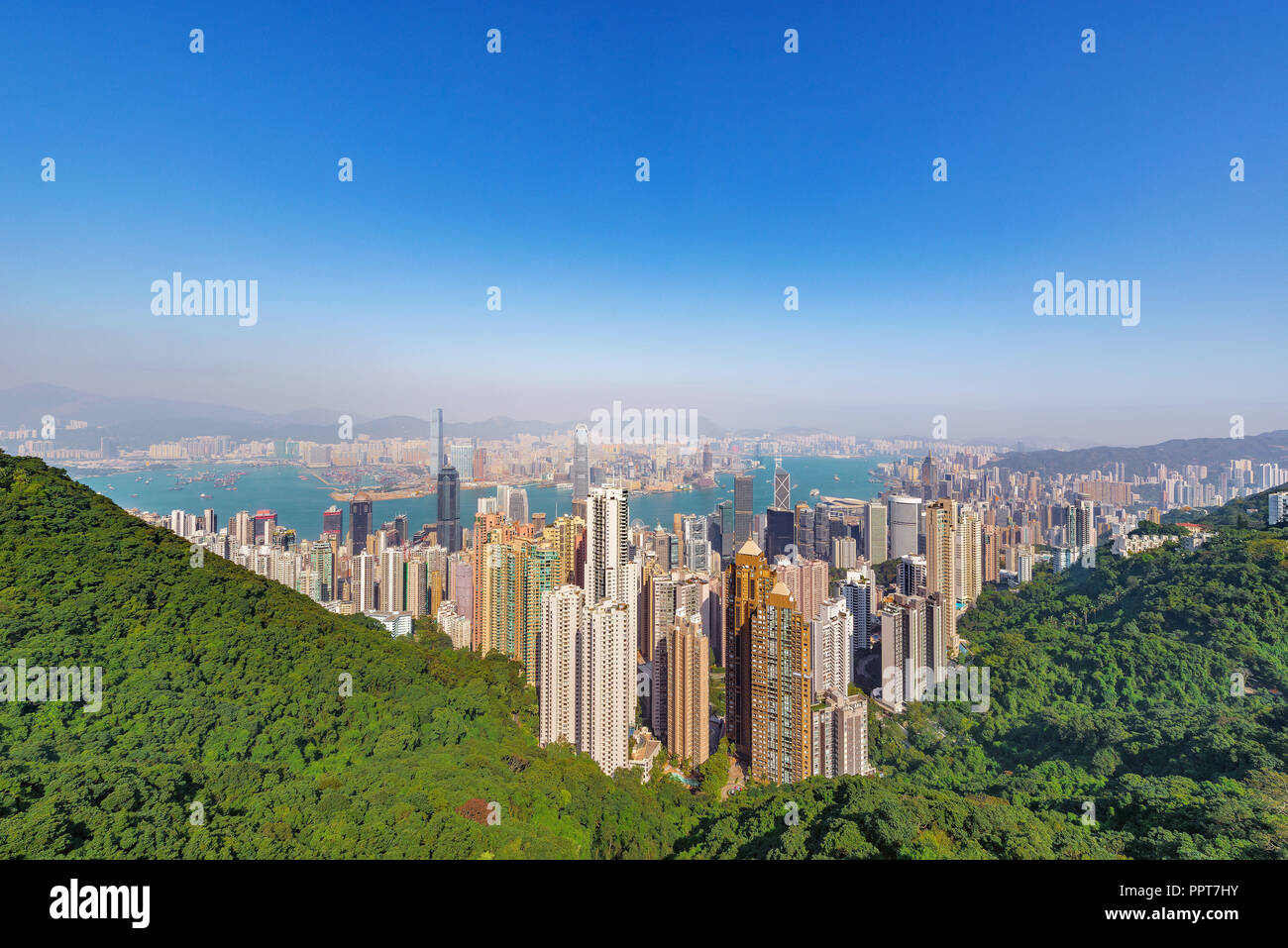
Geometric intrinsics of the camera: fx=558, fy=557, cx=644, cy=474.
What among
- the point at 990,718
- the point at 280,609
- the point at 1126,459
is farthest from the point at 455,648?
the point at 1126,459

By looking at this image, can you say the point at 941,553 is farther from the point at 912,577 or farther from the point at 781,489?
the point at 781,489

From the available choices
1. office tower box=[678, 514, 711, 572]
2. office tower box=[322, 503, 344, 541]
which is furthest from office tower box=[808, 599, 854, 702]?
office tower box=[322, 503, 344, 541]

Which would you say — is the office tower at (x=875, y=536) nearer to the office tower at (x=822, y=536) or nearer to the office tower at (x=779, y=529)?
the office tower at (x=822, y=536)

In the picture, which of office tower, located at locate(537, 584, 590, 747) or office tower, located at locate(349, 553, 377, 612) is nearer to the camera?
office tower, located at locate(537, 584, 590, 747)

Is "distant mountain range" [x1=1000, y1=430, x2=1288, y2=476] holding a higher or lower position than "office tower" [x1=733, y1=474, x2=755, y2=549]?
higher

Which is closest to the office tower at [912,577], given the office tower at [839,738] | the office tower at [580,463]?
the office tower at [839,738]

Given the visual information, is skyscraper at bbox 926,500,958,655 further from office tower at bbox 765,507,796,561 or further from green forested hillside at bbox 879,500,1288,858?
office tower at bbox 765,507,796,561
